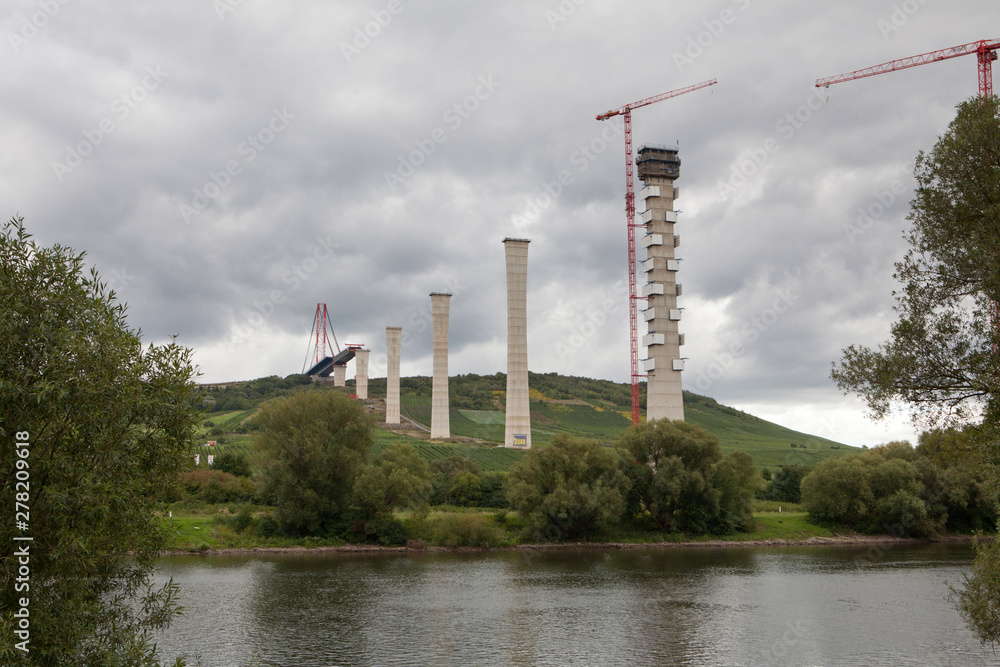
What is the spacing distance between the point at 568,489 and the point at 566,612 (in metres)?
31.1

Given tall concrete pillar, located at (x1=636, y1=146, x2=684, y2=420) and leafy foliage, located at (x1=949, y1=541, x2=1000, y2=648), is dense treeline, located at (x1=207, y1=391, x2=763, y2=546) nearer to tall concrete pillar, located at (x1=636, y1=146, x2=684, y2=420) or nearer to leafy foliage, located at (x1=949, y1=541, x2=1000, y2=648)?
tall concrete pillar, located at (x1=636, y1=146, x2=684, y2=420)

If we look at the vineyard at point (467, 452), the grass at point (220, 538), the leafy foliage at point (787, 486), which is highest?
the vineyard at point (467, 452)

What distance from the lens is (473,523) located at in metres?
75.2

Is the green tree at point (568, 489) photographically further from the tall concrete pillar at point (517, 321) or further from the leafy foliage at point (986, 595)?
the leafy foliage at point (986, 595)

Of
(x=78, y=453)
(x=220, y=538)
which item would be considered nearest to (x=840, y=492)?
(x=220, y=538)

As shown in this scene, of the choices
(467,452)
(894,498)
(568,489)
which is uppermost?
(467,452)

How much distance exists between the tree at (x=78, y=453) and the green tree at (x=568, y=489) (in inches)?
2341

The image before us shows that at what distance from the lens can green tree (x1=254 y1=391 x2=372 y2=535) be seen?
7238cm

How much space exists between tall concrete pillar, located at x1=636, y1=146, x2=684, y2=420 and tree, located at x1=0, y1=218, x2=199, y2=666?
89.2 metres

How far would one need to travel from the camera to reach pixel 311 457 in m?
72.4

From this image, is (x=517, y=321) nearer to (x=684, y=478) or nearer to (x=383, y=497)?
(x=684, y=478)

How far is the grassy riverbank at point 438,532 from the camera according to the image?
7138cm

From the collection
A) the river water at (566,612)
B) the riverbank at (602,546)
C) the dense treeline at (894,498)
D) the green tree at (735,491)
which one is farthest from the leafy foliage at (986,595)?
the dense treeline at (894,498)

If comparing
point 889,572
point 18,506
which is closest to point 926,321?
point 18,506
